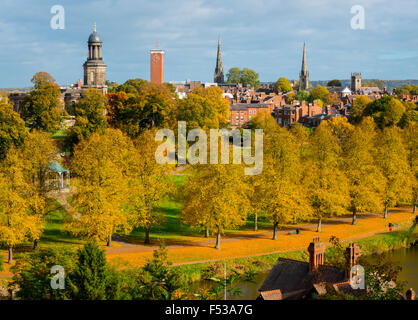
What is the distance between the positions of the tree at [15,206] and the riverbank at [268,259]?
947cm

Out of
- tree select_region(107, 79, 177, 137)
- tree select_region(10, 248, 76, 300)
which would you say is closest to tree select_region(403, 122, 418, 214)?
tree select_region(107, 79, 177, 137)

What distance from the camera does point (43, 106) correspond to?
6175cm

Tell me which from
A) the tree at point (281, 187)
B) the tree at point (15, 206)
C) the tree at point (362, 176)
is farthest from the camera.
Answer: the tree at point (362, 176)

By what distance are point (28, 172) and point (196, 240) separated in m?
12.7

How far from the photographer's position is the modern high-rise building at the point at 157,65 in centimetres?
13312

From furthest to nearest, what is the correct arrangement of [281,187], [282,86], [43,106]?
[282,86] → [43,106] → [281,187]

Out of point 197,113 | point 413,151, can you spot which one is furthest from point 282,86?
point 413,151

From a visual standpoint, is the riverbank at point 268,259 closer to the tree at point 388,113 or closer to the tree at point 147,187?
the tree at point 147,187

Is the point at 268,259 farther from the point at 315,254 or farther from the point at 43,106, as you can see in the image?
the point at 43,106

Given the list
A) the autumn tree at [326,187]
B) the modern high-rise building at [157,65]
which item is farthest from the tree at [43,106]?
the modern high-rise building at [157,65]

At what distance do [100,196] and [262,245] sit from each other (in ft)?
38.2

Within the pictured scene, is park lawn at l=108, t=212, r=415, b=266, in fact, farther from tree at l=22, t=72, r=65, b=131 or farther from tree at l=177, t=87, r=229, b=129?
tree at l=22, t=72, r=65, b=131

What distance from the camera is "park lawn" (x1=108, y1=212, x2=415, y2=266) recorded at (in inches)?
1356
